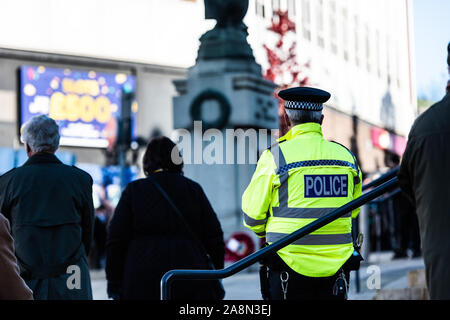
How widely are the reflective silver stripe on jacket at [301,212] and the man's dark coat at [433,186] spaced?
1.39 meters

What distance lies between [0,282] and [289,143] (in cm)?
216

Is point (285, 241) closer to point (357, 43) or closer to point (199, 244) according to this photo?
point (199, 244)

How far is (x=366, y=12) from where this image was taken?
4197 cm

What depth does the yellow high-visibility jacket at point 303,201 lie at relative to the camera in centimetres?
495

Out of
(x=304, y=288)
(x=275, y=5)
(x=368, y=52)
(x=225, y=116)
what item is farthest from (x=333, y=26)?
(x=304, y=288)

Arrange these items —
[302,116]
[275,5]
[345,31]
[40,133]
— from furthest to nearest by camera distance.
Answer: [345,31] < [275,5] < [40,133] < [302,116]

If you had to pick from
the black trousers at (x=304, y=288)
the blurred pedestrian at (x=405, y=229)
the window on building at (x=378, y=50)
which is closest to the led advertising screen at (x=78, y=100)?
the blurred pedestrian at (x=405, y=229)

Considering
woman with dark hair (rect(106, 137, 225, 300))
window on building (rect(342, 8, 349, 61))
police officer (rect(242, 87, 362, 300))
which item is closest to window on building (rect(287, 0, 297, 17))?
window on building (rect(342, 8, 349, 61))

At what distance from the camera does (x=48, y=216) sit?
6.12 m

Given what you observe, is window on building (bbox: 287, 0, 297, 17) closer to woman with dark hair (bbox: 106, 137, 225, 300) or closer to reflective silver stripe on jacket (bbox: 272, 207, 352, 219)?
woman with dark hair (bbox: 106, 137, 225, 300)

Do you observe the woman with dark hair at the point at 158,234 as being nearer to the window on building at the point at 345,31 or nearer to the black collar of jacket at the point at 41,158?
the black collar of jacket at the point at 41,158

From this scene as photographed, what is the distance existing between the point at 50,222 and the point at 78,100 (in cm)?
2199
